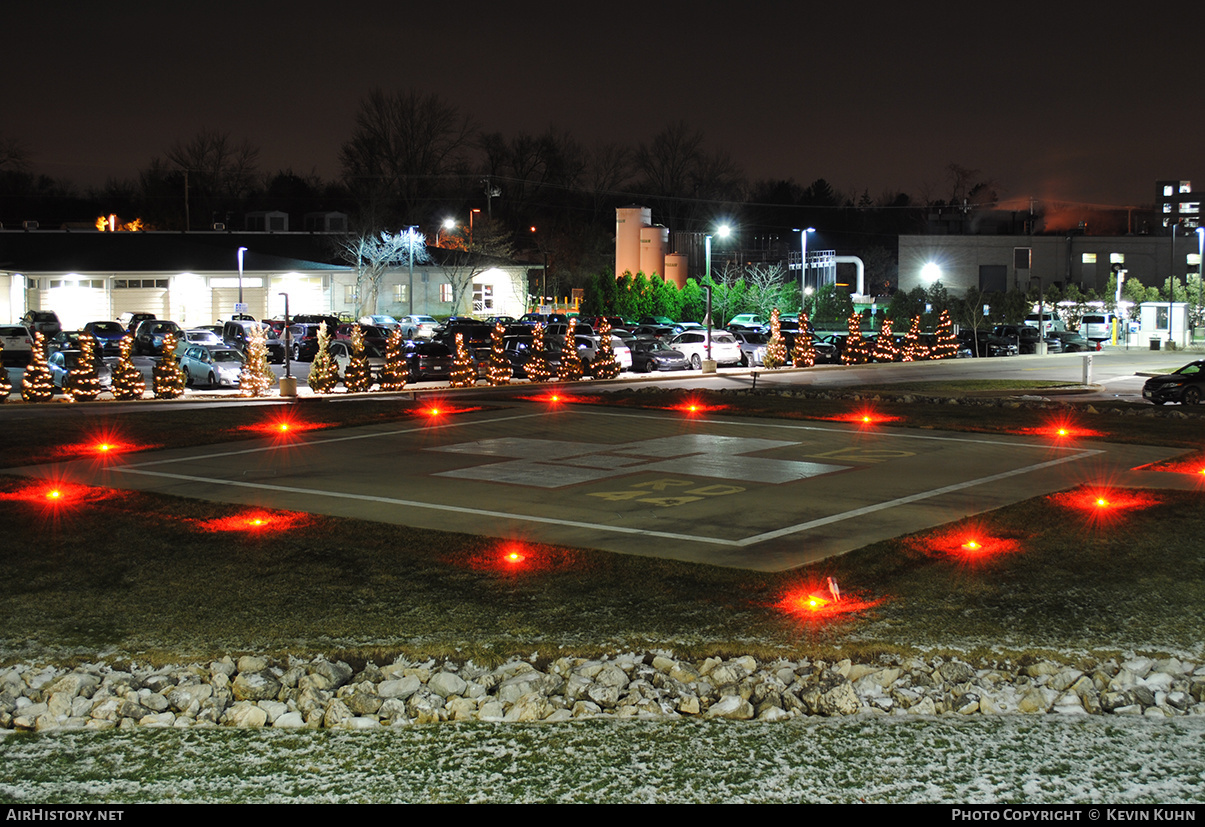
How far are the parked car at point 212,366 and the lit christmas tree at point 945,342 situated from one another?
33.8m

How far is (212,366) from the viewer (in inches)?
1469

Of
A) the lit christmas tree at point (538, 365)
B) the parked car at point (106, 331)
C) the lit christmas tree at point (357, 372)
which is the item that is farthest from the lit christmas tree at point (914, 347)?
the parked car at point (106, 331)

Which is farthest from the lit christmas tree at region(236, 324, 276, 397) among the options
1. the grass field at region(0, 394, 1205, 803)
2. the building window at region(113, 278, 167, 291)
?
the building window at region(113, 278, 167, 291)

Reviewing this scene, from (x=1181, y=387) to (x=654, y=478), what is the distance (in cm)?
1983

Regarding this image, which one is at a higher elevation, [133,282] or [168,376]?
[133,282]

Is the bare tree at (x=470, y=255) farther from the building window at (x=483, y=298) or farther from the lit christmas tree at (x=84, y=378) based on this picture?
the lit christmas tree at (x=84, y=378)

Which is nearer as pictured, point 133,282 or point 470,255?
point 133,282

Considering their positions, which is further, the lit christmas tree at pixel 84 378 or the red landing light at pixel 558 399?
the lit christmas tree at pixel 84 378

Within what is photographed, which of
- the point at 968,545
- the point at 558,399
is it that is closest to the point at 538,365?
the point at 558,399

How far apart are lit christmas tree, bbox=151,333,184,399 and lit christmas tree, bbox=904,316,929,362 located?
1317 inches

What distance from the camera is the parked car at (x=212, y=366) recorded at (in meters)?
37.1

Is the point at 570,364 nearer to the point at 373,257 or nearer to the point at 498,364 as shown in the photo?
the point at 498,364

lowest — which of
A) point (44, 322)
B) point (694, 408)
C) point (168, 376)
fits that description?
point (694, 408)
